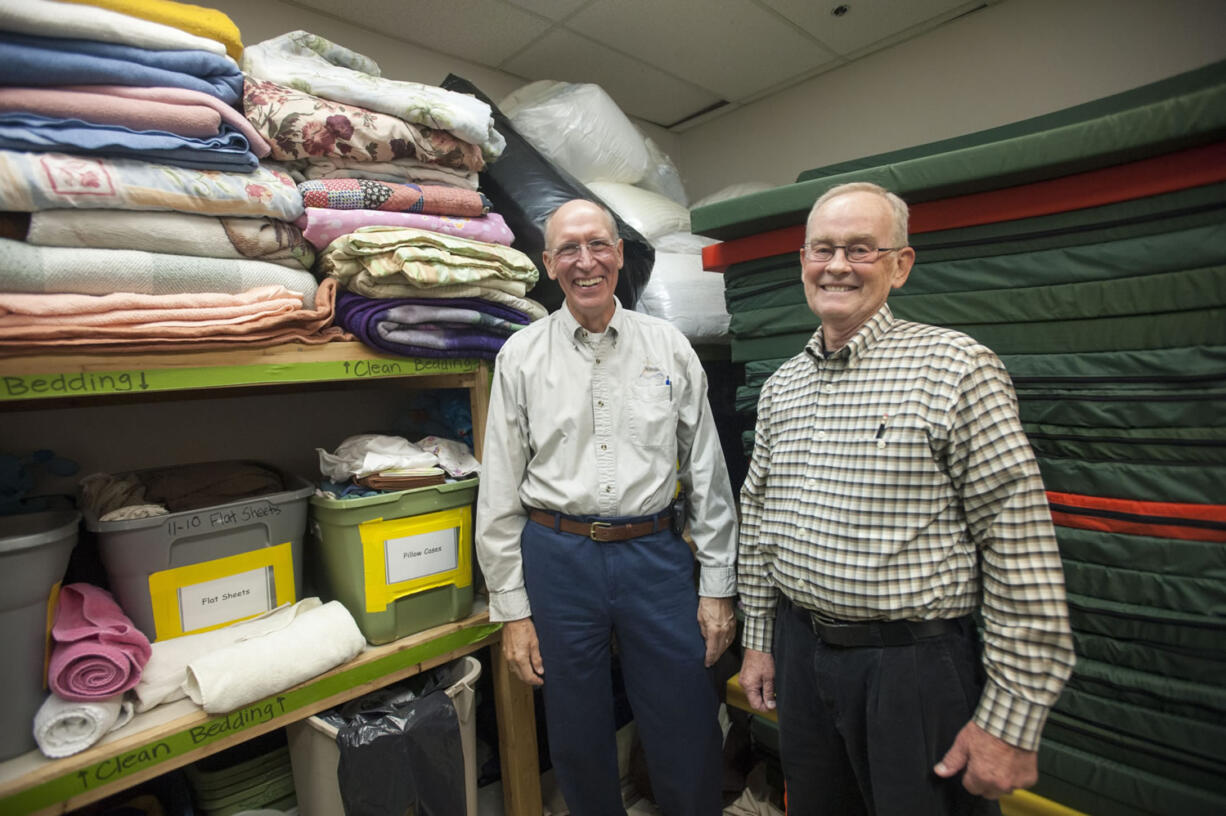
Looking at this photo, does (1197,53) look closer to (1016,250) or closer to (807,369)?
(1016,250)

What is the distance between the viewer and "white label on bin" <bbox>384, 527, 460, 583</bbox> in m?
1.50

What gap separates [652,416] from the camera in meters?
1.46

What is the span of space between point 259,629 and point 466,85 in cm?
178

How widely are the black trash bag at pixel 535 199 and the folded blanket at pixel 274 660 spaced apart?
1185mm

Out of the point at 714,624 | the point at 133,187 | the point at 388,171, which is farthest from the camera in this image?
the point at 388,171

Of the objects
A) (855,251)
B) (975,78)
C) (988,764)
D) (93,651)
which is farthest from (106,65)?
(975,78)

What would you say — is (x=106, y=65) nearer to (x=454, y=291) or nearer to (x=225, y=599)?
(x=454, y=291)

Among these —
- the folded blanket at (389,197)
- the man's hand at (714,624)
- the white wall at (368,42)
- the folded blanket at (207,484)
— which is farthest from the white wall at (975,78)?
the folded blanket at (207,484)

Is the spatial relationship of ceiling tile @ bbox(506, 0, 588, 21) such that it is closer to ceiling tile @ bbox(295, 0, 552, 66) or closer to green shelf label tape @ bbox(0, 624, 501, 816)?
ceiling tile @ bbox(295, 0, 552, 66)

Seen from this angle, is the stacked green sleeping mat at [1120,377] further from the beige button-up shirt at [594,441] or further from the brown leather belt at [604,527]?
the brown leather belt at [604,527]

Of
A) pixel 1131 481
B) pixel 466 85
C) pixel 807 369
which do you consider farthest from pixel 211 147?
pixel 1131 481

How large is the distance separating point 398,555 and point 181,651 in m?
0.48

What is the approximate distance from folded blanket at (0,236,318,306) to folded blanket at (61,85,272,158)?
21 centimetres

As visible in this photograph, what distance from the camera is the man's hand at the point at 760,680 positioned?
4.36ft
